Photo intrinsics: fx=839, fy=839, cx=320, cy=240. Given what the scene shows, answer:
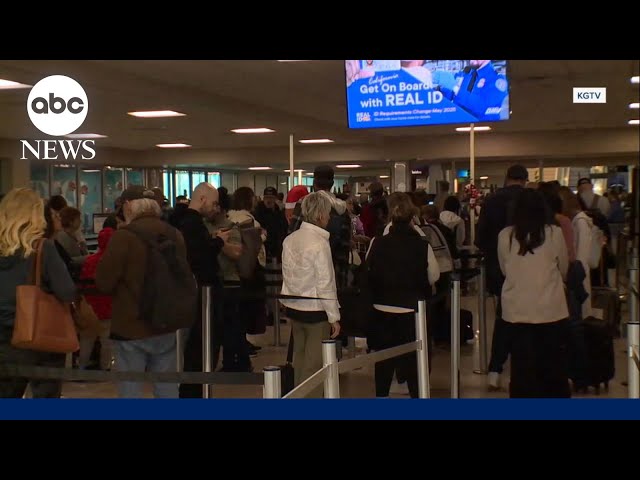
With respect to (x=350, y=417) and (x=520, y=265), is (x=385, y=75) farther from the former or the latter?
(x=350, y=417)

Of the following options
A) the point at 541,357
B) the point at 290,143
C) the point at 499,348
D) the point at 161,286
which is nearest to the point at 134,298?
the point at 161,286

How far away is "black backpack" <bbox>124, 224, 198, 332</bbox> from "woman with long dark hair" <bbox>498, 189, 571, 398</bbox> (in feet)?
6.54

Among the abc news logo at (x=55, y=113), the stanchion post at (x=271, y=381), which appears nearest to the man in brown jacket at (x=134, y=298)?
the stanchion post at (x=271, y=381)

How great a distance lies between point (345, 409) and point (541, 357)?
1.45 metres

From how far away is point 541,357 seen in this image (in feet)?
16.7

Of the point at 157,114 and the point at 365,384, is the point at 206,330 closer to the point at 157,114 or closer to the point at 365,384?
the point at 365,384

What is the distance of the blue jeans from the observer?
4.51 m

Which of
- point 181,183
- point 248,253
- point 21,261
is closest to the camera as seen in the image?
point 21,261

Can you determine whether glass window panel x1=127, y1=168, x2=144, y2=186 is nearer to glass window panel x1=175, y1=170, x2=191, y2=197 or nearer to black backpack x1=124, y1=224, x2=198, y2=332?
glass window panel x1=175, y1=170, x2=191, y2=197

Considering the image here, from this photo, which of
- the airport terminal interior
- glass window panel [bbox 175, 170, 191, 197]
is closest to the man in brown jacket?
the airport terminal interior

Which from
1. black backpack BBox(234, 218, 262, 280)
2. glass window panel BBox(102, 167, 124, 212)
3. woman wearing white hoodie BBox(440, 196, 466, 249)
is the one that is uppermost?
glass window panel BBox(102, 167, 124, 212)

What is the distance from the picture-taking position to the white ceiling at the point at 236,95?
6375 millimetres
